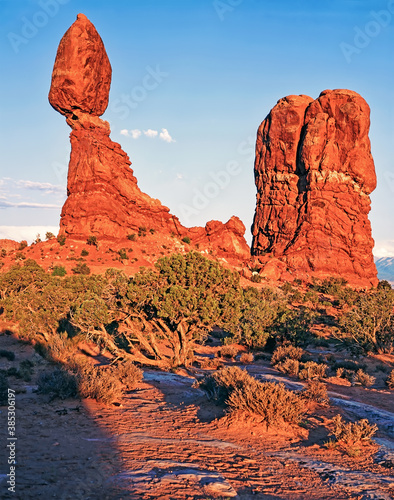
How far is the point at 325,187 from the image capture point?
64.1 m

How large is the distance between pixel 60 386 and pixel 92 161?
52.4 metres

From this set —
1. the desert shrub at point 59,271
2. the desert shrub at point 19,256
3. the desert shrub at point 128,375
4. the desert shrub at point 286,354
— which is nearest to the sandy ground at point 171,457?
the desert shrub at point 128,375

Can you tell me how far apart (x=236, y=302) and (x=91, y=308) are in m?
6.30

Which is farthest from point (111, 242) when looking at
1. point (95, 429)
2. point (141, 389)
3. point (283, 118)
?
point (95, 429)

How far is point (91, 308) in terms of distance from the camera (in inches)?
594

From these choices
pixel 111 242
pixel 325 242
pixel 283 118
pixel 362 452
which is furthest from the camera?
pixel 283 118

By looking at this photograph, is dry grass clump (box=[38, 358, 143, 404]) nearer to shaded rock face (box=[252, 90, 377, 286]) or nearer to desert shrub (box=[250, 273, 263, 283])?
desert shrub (box=[250, 273, 263, 283])

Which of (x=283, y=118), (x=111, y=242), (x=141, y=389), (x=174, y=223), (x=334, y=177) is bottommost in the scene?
(x=141, y=389)

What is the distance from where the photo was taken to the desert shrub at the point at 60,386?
29.8 ft

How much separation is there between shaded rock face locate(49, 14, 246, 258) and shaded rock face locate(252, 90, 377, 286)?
12495mm

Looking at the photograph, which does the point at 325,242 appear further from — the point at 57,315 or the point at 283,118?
the point at 57,315

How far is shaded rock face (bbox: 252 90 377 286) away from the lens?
61500 millimetres

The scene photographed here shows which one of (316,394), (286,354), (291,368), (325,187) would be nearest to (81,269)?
(286,354)

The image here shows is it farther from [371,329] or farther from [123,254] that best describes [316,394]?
[123,254]
